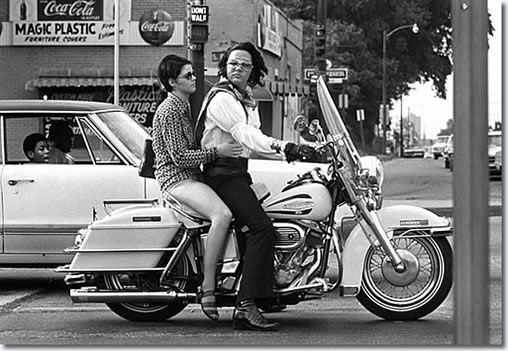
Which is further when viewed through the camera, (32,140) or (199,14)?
(199,14)

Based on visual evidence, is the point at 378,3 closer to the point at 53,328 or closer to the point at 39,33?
the point at 39,33

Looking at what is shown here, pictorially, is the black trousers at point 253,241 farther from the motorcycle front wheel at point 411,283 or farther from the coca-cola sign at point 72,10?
the coca-cola sign at point 72,10

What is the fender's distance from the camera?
713 centimetres

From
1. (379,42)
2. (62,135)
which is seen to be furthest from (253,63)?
(379,42)

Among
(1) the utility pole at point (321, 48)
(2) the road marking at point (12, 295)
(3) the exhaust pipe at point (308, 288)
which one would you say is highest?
(1) the utility pole at point (321, 48)

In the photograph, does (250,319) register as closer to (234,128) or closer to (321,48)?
(234,128)

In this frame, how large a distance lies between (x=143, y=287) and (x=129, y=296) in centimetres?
15

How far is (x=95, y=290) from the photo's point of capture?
24.0ft

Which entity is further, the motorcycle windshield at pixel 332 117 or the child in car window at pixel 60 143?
the child in car window at pixel 60 143

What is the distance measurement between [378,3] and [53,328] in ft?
207

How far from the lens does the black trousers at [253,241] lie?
6895mm

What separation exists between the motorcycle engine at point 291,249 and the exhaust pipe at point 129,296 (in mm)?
582

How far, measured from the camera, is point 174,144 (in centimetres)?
713

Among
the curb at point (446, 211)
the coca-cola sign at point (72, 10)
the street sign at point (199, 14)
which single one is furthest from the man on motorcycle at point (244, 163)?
the coca-cola sign at point (72, 10)
